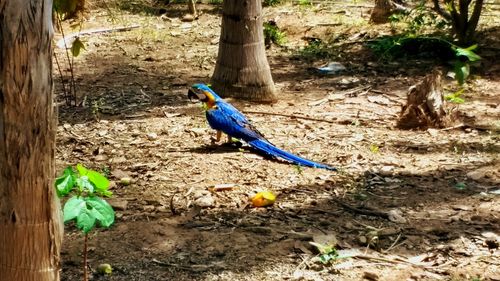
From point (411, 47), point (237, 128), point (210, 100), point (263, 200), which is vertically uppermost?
point (411, 47)

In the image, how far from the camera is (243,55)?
21.6 feet

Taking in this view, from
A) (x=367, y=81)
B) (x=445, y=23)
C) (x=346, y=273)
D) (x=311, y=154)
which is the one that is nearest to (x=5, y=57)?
(x=346, y=273)

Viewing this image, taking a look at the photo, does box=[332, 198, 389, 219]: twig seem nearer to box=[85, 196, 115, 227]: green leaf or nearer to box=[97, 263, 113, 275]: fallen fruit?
box=[97, 263, 113, 275]: fallen fruit

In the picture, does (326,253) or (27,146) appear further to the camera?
(326,253)

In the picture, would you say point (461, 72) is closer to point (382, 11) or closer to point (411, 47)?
point (411, 47)

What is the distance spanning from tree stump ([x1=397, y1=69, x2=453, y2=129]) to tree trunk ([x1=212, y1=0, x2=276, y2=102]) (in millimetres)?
1225

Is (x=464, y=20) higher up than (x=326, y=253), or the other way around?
(x=464, y=20)

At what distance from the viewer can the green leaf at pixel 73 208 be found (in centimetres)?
279

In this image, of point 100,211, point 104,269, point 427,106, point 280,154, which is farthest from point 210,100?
point 100,211

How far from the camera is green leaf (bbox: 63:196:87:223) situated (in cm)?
279

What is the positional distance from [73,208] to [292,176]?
2410 mm

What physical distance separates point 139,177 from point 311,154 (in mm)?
1208

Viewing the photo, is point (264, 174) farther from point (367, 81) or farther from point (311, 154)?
point (367, 81)

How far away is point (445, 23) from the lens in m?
8.18
